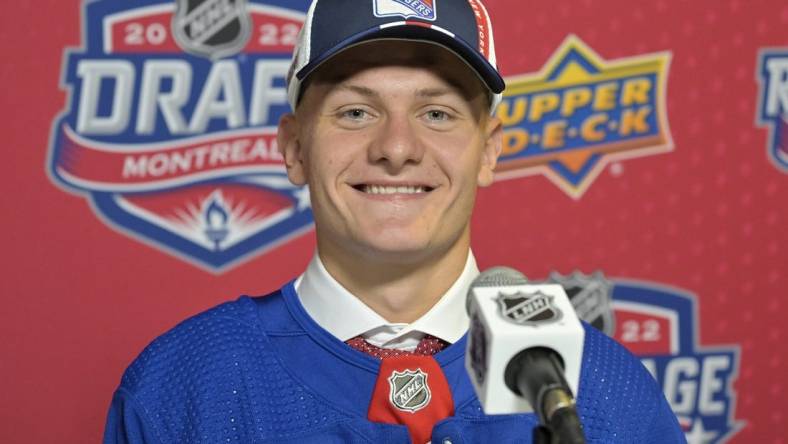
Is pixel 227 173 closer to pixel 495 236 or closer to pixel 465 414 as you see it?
pixel 495 236

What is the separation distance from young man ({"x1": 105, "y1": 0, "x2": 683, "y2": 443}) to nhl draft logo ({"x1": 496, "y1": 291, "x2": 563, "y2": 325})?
15.7 inches

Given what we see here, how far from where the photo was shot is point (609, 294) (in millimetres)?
2203

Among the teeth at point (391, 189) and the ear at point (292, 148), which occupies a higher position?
the ear at point (292, 148)

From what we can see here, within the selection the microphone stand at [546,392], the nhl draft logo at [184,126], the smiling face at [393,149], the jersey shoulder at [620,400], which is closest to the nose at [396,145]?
the smiling face at [393,149]

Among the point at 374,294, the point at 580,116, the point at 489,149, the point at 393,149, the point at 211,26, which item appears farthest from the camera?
the point at 580,116

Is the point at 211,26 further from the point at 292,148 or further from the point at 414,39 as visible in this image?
the point at 414,39

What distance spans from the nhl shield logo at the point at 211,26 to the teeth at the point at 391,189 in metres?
0.84

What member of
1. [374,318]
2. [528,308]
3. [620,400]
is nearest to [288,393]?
[374,318]

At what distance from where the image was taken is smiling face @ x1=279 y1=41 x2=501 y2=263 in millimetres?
1280

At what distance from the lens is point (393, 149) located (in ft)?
4.12

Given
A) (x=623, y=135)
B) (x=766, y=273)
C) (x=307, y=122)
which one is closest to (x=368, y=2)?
(x=307, y=122)

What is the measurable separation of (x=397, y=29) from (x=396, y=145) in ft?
0.43

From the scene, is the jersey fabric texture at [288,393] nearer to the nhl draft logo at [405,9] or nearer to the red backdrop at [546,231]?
the nhl draft logo at [405,9]

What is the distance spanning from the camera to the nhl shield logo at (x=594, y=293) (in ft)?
7.17
